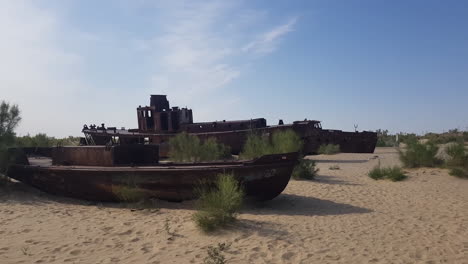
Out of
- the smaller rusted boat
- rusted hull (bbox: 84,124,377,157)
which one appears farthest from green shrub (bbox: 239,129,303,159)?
the smaller rusted boat

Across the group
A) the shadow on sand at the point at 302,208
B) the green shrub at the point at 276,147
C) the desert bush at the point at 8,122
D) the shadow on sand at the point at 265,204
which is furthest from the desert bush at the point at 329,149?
the desert bush at the point at 8,122

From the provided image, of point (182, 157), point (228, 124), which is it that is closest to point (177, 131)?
point (228, 124)

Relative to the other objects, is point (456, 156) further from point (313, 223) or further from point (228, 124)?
point (228, 124)

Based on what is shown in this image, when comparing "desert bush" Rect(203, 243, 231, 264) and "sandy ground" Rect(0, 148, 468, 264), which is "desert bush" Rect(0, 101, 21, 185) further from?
"desert bush" Rect(203, 243, 231, 264)

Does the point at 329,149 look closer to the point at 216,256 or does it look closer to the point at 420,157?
the point at 420,157

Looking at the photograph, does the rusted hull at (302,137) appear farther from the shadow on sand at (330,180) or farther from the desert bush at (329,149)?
the shadow on sand at (330,180)

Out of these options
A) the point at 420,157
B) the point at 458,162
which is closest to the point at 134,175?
the point at 458,162

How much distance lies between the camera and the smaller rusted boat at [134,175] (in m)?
7.68

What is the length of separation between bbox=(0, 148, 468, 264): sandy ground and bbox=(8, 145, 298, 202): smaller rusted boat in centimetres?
32

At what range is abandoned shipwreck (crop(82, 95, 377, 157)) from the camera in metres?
18.8

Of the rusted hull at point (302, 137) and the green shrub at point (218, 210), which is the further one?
the rusted hull at point (302, 137)

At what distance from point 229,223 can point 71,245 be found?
2.53 meters

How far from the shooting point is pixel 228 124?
2045cm

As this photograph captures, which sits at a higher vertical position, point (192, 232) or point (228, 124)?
point (228, 124)
